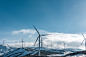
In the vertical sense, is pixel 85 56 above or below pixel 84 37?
below

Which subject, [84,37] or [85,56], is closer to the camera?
[85,56]
